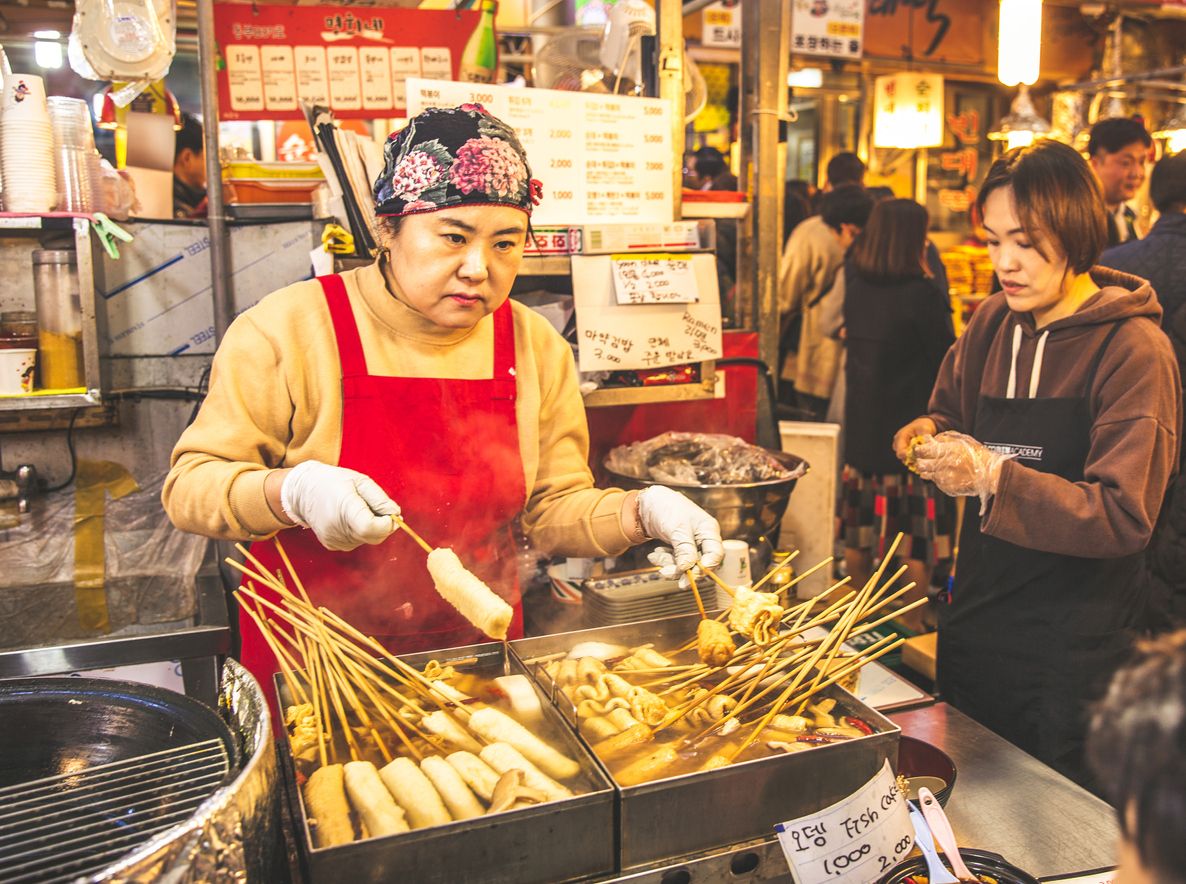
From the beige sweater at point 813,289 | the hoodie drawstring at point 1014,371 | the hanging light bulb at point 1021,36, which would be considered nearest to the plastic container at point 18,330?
the hoodie drawstring at point 1014,371

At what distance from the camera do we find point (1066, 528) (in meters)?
2.40

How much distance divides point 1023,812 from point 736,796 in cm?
84

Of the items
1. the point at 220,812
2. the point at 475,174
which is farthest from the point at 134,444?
the point at 220,812

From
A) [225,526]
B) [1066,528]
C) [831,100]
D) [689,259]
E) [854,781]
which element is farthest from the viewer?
[831,100]

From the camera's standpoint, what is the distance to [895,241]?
532cm

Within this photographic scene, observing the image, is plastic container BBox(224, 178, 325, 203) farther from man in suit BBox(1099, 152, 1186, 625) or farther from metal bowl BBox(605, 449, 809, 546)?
man in suit BBox(1099, 152, 1186, 625)

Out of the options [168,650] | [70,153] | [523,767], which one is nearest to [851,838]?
[523,767]

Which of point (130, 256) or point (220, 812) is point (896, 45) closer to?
point (130, 256)

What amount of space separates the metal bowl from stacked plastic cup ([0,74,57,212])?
221cm

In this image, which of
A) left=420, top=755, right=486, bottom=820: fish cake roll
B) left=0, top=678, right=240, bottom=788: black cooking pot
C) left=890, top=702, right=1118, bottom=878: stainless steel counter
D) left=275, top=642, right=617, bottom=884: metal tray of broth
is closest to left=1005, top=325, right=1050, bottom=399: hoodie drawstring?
left=890, top=702, right=1118, bottom=878: stainless steel counter

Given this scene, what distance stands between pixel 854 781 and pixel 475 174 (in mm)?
1404

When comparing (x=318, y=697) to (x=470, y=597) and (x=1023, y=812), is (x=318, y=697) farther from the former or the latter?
(x=1023, y=812)

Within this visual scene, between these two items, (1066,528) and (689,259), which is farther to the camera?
(689,259)

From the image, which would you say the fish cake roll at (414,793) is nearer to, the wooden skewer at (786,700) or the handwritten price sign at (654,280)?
the wooden skewer at (786,700)
